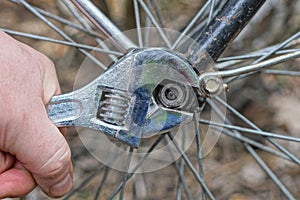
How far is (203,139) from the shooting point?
953mm

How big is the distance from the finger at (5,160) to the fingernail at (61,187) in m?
0.06

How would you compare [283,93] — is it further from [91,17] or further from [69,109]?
[69,109]

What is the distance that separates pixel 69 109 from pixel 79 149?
563 millimetres

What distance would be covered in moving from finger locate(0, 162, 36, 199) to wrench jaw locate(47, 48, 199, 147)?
70 mm

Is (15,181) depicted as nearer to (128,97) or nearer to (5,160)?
(5,160)

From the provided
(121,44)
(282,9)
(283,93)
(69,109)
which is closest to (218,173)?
(283,93)

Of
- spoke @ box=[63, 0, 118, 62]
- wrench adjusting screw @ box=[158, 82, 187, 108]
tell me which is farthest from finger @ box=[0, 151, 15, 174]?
spoke @ box=[63, 0, 118, 62]

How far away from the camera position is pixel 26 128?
0.62m

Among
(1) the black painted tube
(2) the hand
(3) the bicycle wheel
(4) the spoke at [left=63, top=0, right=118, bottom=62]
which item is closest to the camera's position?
(2) the hand

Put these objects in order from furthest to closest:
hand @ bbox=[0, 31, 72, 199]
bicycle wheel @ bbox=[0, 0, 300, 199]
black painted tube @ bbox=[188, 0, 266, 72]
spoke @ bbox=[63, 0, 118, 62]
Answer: bicycle wheel @ bbox=[0, 0, 300, 199]
spoke @ bbox=[63, 0, 118, 62]
black painted tube @ bbox=[188, 0, 266, 72]
hand @ bbox=[0, 31, 72, 199]

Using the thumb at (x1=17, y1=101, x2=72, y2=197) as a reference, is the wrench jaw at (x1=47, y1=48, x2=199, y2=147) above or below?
above

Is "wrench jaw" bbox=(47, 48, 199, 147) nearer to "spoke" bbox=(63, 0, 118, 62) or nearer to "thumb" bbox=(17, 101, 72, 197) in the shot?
"thumb" bbox=(17, 101, 72, 197)

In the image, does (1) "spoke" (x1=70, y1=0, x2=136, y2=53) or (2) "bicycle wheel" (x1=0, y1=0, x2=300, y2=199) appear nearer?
(1) "spoke" (x1=70, y1=0, x2=136, y2=53)

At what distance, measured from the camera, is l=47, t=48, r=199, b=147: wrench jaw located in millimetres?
685
